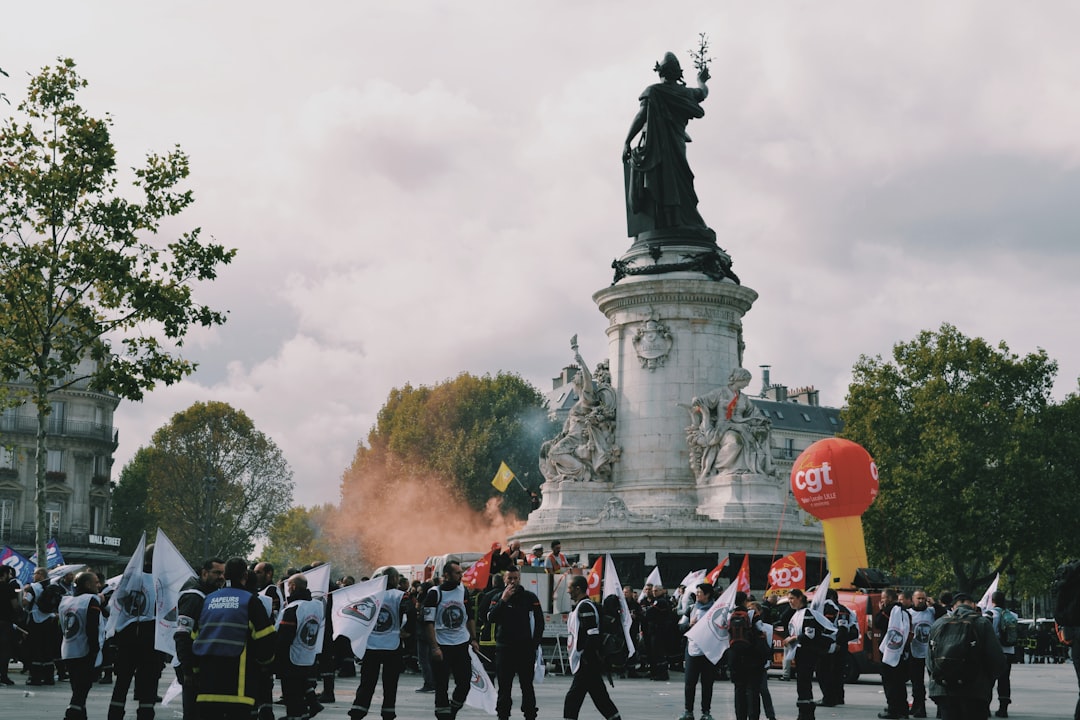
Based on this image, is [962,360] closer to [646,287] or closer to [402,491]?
[646,287]

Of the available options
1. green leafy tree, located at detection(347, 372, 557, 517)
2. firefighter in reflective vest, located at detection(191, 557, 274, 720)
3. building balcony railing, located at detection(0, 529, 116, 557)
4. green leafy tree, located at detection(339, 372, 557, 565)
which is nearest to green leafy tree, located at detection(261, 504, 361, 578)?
green leafy tree, located at detection(339, 372, 557, 565)

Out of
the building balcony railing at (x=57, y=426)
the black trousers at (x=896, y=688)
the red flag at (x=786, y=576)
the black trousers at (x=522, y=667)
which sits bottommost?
the black trousers at (x=896, y=688)

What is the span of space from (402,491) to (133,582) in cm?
6277

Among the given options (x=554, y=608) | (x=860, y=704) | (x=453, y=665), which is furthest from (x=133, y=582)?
(x=554, y=608)

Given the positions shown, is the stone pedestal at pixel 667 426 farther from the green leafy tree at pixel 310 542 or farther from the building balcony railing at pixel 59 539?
the building balcony railing at pixel 59 539

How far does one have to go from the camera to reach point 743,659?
17.3 m

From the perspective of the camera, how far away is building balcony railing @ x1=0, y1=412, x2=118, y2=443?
7269 cm

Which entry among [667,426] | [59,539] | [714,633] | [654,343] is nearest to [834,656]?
[714,633]

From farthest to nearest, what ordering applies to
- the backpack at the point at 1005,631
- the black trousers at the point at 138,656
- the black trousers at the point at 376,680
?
the backpack at the point at 1005,631
the black trousers at the point at 376,680
the black trousers at the point at 138,656

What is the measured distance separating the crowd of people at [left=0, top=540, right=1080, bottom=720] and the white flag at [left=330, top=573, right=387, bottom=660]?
0.33 ft

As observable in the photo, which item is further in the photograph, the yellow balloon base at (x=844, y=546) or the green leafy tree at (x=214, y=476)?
the green leafy tree at (x=214, y=476)

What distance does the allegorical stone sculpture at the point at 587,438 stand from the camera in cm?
3750

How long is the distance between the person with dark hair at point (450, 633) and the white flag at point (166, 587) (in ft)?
9.43

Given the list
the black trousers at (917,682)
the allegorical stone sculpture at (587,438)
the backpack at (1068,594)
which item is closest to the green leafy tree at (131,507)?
the allegorical stone sculpture at (587,438)
